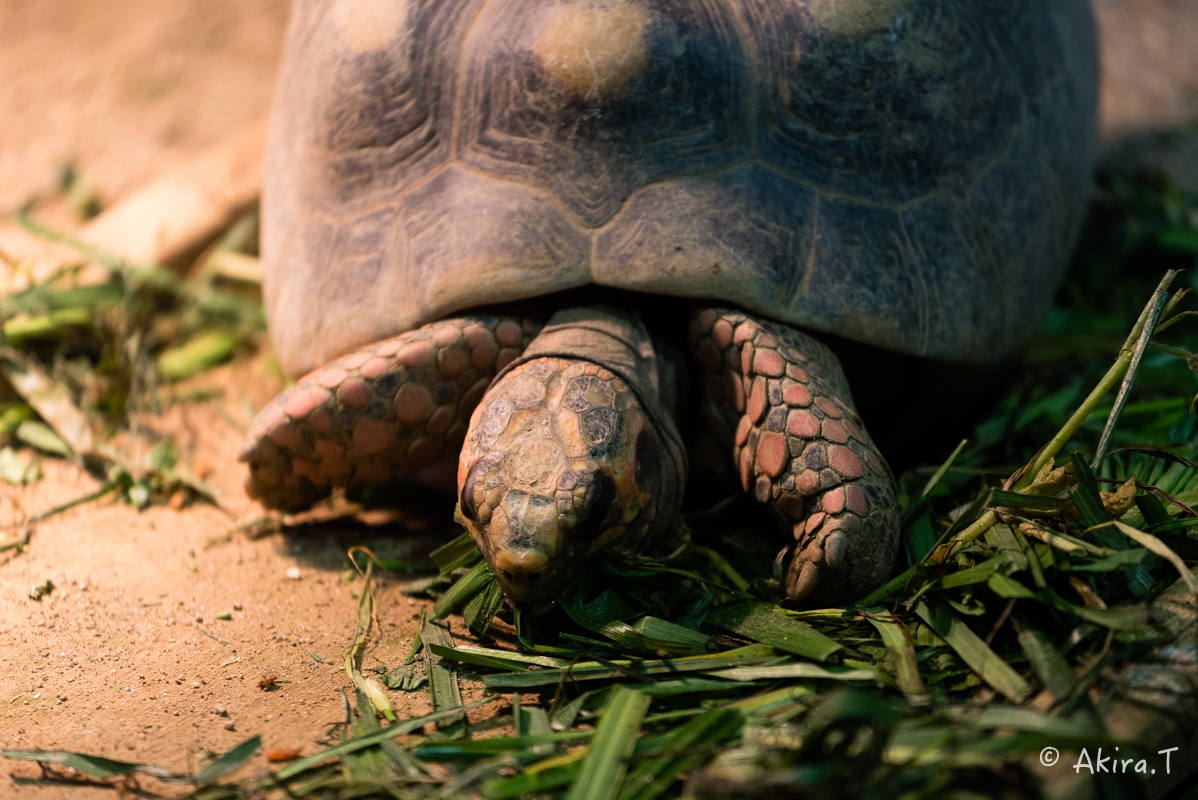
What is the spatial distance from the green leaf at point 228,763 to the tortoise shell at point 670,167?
1113 mm

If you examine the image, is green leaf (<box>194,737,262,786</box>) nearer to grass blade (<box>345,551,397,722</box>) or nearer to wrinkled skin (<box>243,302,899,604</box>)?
grass blade (<box>345,551,397,722</box>)

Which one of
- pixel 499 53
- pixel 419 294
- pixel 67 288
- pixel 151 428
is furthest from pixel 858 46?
pixel 67 288

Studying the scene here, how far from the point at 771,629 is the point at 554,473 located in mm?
603

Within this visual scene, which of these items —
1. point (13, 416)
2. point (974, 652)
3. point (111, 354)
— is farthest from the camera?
point (111, 354)

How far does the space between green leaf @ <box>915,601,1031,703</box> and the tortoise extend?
6.9 inches

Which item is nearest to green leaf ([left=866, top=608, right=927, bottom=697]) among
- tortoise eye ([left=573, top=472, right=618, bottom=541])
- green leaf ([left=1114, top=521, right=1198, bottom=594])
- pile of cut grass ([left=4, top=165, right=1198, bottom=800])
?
pile of cut grass ([left=4, top=165, right=1198, bottom=800])

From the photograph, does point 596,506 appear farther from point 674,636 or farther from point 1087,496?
point 1087,496

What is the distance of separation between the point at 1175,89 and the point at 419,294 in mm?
5392

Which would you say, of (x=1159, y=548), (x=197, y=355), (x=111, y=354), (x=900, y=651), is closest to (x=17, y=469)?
(x=111, y=354)

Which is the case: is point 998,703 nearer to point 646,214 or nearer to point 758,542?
point 758,542

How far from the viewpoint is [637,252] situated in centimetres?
220

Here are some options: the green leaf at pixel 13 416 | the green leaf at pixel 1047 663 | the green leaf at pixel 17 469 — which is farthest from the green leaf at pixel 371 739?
the green leaf at pixel 13 416

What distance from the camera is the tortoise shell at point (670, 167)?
7.38 ft

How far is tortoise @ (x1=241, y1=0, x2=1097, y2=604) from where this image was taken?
210cm
